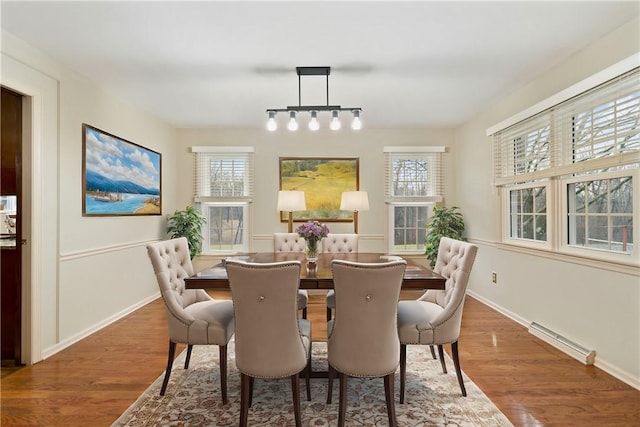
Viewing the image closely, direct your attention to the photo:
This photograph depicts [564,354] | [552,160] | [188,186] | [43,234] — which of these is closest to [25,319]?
[43,234]

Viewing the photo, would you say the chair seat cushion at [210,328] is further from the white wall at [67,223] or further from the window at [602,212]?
the window at [602,212]

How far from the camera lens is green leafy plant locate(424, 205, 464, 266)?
482cm

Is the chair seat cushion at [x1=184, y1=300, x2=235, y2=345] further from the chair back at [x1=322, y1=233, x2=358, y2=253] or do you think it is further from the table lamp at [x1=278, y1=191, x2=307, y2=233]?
the table lamp at [x1=278, y1=191, x2=307, y2=233]

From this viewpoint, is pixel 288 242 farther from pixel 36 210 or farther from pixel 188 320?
pixel 36 210

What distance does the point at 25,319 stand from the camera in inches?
108

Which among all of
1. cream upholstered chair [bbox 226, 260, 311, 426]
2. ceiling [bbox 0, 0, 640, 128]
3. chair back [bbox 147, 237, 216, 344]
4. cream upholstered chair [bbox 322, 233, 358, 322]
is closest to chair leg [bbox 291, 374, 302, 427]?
cream upholstered chair [bbox 226, 260, 311, 426]

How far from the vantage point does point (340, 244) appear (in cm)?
392

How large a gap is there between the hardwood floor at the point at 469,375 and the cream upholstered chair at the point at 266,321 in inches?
38.1

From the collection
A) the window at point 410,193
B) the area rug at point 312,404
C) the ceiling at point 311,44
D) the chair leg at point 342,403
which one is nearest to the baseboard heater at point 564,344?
the area rug at point 312,404

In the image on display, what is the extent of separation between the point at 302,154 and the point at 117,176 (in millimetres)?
2564

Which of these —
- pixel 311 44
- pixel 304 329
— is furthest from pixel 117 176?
pixel 304 329

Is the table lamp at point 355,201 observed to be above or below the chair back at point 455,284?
above

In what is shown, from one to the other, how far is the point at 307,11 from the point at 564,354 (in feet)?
11.0

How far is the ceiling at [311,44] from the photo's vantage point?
221 cm
